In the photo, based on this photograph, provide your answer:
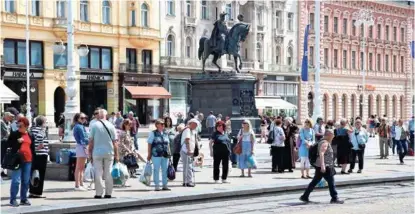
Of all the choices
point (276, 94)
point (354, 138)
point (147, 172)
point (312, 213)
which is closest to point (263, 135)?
point (354, 138)

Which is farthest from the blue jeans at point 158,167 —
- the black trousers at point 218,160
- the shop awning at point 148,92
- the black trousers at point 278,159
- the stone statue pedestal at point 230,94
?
the shop awning at point 148,92

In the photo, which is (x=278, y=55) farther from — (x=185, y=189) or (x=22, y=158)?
(x=22, y=158)

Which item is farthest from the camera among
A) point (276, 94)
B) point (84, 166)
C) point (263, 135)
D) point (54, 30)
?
point (276, 94)

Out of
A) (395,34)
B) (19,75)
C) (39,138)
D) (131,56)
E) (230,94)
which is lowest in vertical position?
(39,138)

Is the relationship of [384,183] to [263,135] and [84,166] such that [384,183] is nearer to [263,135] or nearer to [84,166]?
A: [84,166]

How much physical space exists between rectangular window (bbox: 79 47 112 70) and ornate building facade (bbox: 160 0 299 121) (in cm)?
484

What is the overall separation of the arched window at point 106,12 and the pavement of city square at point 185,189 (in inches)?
1317

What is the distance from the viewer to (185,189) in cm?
1752

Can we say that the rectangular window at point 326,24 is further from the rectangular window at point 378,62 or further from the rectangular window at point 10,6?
the rectangular window at point 10,6

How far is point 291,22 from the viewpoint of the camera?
71.9 meters

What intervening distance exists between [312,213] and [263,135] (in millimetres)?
25630

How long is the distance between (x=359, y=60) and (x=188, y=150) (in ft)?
205

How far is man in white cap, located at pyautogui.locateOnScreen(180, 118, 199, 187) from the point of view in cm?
1792

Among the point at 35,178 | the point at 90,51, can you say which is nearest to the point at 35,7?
the point at 90,51
